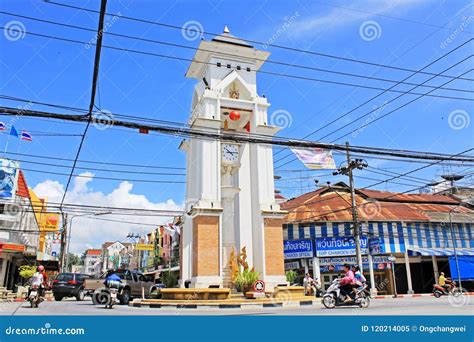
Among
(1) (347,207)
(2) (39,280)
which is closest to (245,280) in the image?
(2) (39,280)

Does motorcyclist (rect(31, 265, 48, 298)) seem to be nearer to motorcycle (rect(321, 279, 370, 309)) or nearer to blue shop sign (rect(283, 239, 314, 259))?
motorcycle (rect(321, 279, 370, 309))

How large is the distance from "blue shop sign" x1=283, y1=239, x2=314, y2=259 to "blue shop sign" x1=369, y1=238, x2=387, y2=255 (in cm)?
445

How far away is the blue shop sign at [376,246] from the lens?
1121 inches

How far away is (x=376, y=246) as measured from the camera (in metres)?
28.3

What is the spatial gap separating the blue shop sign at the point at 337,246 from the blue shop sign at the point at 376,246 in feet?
3.05

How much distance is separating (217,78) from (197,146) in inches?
164

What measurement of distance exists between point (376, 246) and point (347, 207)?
5.08 meters

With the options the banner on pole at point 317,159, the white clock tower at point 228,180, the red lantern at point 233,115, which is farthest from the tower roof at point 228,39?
the banner on pole at point 317,159

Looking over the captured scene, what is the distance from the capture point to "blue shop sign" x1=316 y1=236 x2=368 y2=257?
30.6m

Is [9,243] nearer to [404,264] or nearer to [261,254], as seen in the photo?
[261,254]

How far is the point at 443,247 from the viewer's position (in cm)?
3294
